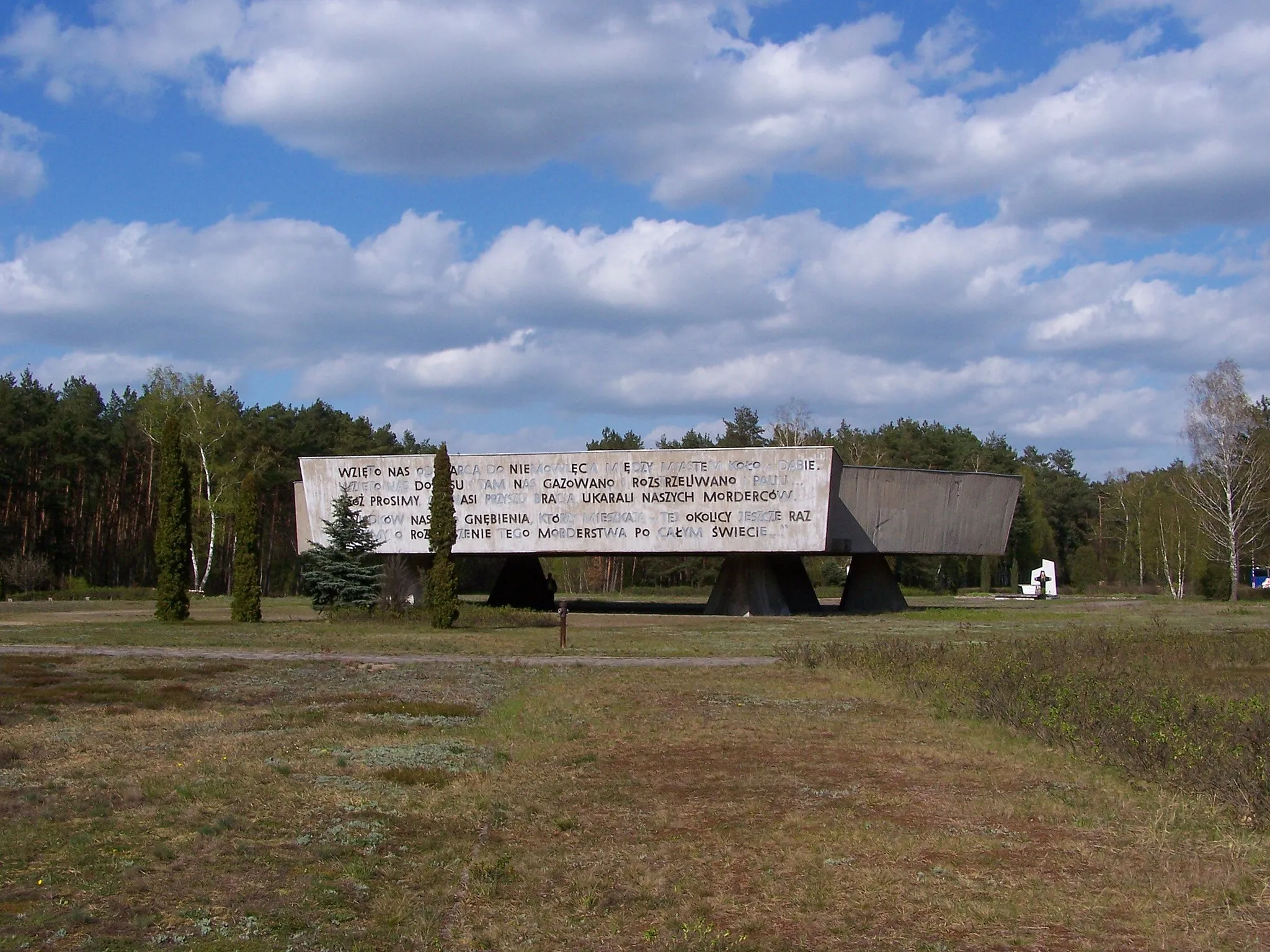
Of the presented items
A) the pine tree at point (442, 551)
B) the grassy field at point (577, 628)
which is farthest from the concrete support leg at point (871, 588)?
the pine tree at point (442, 551)

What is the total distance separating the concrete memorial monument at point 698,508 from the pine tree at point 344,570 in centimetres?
745

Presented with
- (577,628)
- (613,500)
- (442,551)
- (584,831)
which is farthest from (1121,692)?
(613,500)

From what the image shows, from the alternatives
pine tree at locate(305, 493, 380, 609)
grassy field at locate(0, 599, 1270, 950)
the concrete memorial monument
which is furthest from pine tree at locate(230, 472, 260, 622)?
grassy field at locate(0, 599, 1270, 950)

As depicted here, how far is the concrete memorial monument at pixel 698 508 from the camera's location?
1828 inches

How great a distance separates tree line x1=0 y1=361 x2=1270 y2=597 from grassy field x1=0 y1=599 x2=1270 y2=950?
26211 millimetres

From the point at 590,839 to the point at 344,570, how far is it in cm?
3132

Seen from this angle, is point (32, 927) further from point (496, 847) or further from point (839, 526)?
point (839, 526)

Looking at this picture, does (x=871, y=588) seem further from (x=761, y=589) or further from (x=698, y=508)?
(x=698, y=508)

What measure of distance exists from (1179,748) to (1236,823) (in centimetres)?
186

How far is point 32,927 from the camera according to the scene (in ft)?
19.9

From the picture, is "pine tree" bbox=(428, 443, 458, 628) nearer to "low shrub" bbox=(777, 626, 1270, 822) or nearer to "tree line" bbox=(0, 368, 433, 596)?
"low shrub" bbox=(777, 626, 1270, 822)

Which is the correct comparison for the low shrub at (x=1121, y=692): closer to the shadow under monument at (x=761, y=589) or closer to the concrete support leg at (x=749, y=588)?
the concrete support leg at (x=749, y=588)

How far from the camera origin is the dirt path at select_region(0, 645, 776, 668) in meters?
23.9

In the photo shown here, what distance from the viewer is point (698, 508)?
46.8m
